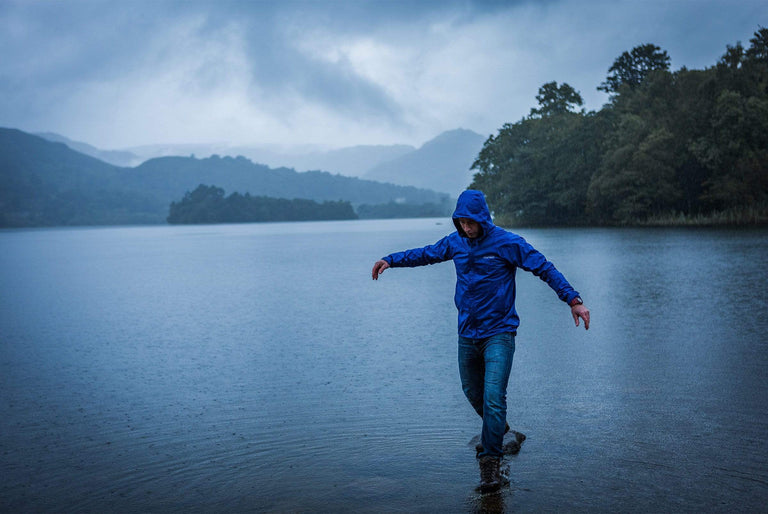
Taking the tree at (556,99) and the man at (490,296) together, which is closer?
the man at (490,296)

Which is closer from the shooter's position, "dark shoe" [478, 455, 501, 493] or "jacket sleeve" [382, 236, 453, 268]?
"dark shoe" [478, 455, 501, 493]

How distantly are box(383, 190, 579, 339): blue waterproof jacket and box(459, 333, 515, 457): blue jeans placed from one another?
77 millimetres

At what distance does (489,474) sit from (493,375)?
666 mm

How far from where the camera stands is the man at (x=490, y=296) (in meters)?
4.73

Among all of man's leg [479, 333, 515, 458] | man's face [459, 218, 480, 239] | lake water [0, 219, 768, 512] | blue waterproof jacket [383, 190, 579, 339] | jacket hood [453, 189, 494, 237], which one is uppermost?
jacket hood [453, 189, 494, 237]

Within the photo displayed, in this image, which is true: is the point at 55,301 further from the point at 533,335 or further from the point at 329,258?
the point at 329,258

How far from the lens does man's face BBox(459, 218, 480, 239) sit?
4.76 metres

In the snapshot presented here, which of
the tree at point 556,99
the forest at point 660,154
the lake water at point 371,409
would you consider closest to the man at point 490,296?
the lake water at point 371,409

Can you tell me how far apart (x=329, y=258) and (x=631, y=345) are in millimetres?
25050

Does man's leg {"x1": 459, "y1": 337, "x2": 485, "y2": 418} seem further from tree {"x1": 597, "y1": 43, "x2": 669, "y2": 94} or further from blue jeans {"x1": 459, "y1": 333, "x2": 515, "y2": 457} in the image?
tree {"x1": 597, "y1": 43, "x2": 669, "y2": 94}

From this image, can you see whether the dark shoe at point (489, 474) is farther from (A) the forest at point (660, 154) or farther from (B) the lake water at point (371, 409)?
(A) the forest at point (660, 154)

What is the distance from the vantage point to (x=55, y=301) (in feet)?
62.5

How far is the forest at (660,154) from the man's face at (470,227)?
54.5m

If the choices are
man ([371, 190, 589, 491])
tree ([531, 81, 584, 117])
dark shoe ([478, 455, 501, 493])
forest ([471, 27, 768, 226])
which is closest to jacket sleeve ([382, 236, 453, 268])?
man ([371, 190, 589, 491])
